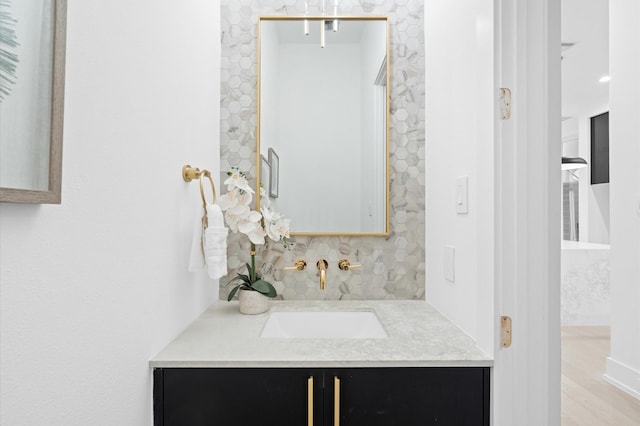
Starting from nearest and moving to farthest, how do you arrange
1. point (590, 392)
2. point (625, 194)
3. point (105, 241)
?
point (105, 241)
point (590, 392)
point (625, 194)

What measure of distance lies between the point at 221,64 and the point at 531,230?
1.42m

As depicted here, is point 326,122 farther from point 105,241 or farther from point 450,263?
point 105,241

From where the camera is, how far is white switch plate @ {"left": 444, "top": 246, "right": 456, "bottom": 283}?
1299 millimetres

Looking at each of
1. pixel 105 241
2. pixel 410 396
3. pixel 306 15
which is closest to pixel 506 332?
pixel 410 396

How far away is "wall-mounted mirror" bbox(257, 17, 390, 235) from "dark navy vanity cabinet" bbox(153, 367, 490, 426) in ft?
2.56

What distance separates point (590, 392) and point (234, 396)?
2273 mm

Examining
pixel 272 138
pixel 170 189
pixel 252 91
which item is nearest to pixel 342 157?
pixel 272 138

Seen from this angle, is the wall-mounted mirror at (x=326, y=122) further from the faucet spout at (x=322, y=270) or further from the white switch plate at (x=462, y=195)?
the white switch plate at (x=462, y=195)

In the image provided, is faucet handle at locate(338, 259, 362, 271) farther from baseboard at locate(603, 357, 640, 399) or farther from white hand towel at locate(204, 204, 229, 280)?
baseboard at locate(603, 357, 640, 399)

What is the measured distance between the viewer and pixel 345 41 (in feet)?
5.63

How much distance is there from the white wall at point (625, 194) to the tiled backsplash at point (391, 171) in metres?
1.53

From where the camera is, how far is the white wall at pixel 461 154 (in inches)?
40.9

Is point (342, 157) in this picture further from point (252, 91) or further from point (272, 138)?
point (252, 91)

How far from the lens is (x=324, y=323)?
4.93 ft
